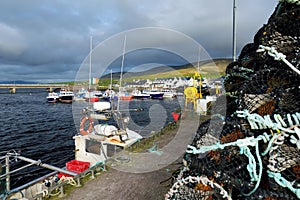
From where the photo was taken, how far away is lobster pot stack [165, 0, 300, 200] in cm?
135

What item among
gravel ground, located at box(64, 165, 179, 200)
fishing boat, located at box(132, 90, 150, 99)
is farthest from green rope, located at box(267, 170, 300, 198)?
fishing boat, located at box(132, 90, 150, 99)

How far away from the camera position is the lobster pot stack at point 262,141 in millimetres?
1346

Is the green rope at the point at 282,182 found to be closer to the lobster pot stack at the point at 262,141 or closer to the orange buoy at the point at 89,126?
→ the lobster pot stack at the point at 262,141

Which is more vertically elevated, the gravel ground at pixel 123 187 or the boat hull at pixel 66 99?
the boat hull at pixel 66 99

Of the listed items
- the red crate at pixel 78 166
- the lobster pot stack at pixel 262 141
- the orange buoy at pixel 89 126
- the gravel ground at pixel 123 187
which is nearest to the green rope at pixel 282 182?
the lobster pot stack at pixel 262 141

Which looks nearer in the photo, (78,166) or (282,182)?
(282,182)

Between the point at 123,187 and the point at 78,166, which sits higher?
the point at 123,187

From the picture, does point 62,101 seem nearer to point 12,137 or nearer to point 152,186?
point 12,137

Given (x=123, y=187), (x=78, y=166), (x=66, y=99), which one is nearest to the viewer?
(x=123, y=187)

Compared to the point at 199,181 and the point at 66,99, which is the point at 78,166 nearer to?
the point at 199,181

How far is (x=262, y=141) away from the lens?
1.49 metres

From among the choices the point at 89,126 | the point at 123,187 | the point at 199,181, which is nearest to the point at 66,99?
the point at 89,126

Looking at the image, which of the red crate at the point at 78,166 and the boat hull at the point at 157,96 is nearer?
the red crate at the point at 78,166

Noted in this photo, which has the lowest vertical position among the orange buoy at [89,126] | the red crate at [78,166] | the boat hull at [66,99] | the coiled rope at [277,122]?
the red crate at [78,166]
